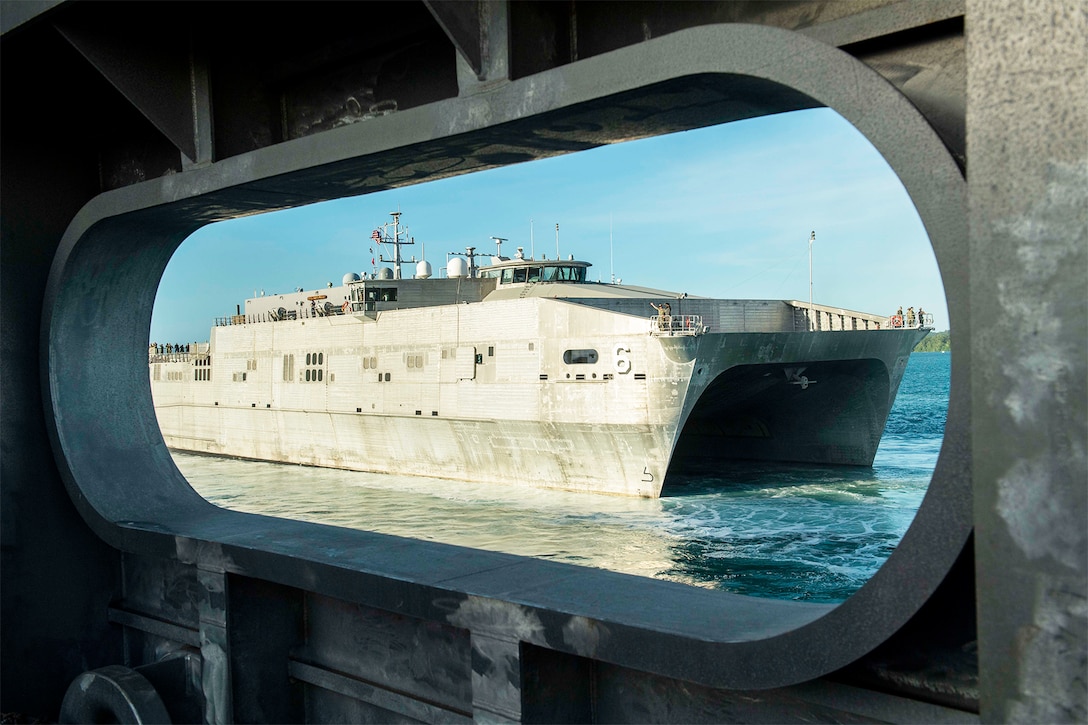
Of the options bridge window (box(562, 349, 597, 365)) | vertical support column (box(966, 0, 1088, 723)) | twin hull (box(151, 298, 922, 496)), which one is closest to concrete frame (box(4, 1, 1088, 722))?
vertical support column (box(966, 0, 1088, 723))

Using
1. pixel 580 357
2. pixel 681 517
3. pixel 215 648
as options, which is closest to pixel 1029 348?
pixel 215 648

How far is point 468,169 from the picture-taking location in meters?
3.88

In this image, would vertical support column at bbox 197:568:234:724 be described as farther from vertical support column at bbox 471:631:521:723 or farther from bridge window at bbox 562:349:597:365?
bridge window at bbox 562:349:597:365

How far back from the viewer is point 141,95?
4188mm

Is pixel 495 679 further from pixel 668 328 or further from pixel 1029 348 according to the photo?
pixel 668 328

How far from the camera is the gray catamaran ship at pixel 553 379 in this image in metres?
19.7

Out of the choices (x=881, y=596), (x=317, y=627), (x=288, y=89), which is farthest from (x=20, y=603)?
(x=881, y=596)

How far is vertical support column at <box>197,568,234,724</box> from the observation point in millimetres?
4199

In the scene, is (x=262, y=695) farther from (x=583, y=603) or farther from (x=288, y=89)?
(x=288, y=89)

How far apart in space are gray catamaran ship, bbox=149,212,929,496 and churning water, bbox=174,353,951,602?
892mm

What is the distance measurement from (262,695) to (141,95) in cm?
303

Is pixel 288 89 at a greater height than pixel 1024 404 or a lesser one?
greater

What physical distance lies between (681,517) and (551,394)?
4532mm

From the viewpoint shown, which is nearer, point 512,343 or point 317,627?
point 317,627
